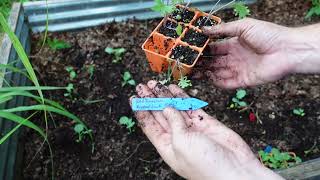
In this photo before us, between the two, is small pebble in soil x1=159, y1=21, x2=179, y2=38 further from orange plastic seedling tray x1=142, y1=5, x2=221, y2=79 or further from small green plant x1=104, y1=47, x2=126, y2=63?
small green plant x1=104, y1=47, x2=126, y2=63

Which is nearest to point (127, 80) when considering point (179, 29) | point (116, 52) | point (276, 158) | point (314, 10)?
point (116, 52)

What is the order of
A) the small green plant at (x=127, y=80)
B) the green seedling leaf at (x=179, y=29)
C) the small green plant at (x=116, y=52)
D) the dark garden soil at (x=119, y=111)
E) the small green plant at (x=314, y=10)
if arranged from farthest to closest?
the small green plant at (x=314, y=10), the small green plant at (x=116, y=52), the small green plant at (x=127, y=80), the dark garden soil at (x=119, y=111), the green seedling leaf at (x=179, y=29)

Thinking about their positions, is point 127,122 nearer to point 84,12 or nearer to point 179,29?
point 179,29

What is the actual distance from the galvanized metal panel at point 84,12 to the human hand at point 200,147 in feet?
3.35

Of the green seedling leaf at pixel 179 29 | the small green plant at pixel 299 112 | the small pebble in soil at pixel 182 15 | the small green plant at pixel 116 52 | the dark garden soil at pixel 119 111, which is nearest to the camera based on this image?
the green seedling leaf at pixel 179 29

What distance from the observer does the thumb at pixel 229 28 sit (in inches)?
72.6

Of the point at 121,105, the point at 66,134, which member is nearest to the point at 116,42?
the point at 121,105

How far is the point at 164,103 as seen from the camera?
1782mm

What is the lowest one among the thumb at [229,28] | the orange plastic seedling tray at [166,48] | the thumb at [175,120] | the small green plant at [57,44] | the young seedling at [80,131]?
the young seedling at [80,131]

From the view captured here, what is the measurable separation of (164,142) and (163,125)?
0.36 ft

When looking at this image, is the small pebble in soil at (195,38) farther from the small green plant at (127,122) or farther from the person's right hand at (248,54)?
the small green plant at (127,122)

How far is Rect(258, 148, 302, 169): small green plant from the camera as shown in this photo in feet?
6.75

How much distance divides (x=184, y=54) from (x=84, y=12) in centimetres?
94

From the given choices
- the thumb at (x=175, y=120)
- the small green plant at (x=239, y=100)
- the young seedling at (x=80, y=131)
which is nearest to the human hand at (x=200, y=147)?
the thumb at (x=175, y=120)
